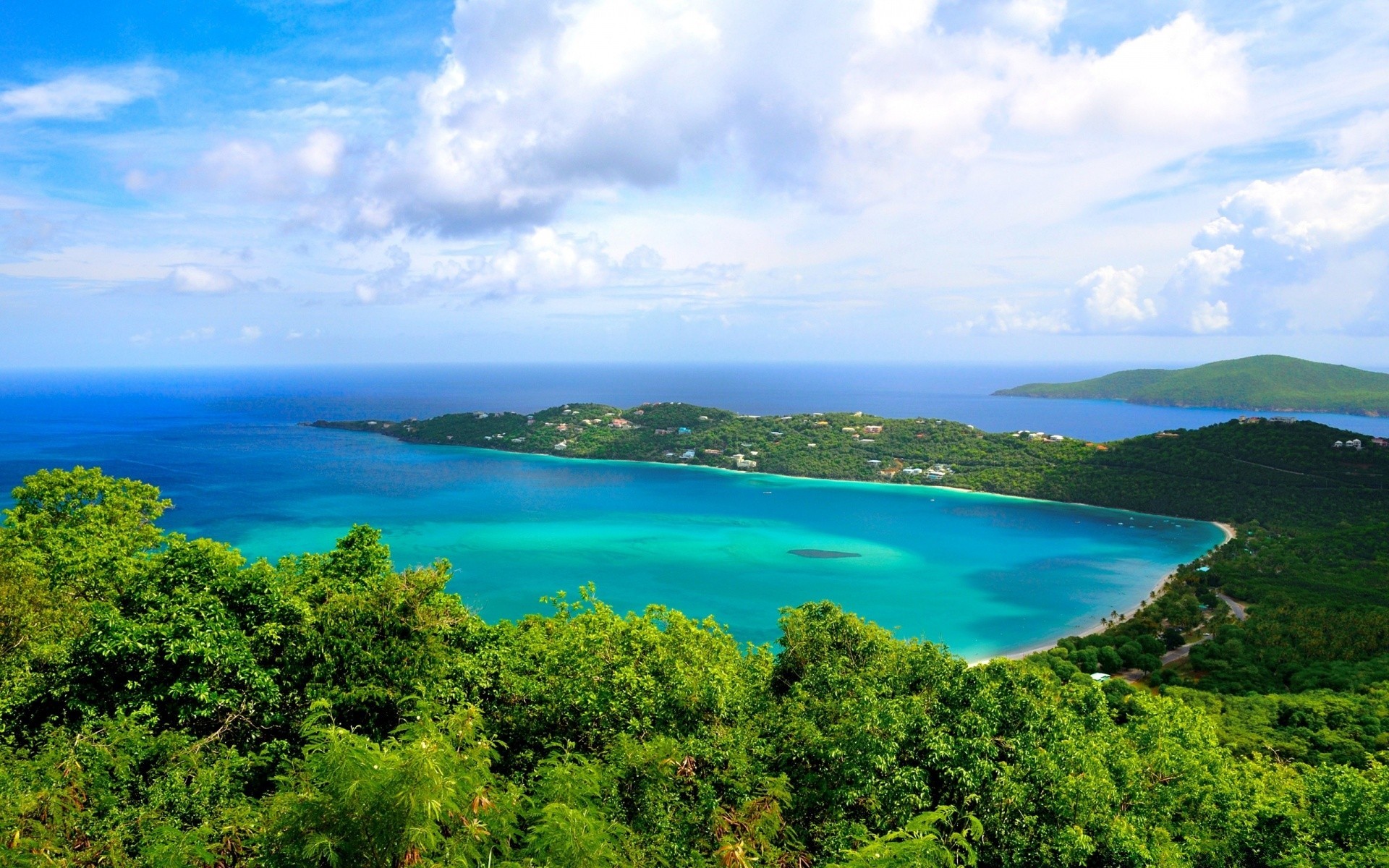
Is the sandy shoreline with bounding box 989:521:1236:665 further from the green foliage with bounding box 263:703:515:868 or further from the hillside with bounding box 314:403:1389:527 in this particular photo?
the green foliage with bounding box 263:703:515:868

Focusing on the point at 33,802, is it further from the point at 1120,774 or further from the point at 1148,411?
the point at 1148,411

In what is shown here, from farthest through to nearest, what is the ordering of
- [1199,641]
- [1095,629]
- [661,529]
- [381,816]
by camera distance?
[661,529] → [1095,629] → [1199,641] → [381,816]

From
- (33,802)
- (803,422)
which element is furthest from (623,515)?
(33,802)

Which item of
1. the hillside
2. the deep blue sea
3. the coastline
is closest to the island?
the coastline

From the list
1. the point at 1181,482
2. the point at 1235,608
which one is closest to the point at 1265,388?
the point at 1181,482

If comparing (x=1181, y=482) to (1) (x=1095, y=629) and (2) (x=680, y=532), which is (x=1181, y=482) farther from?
(2) (x=680, y=532)
